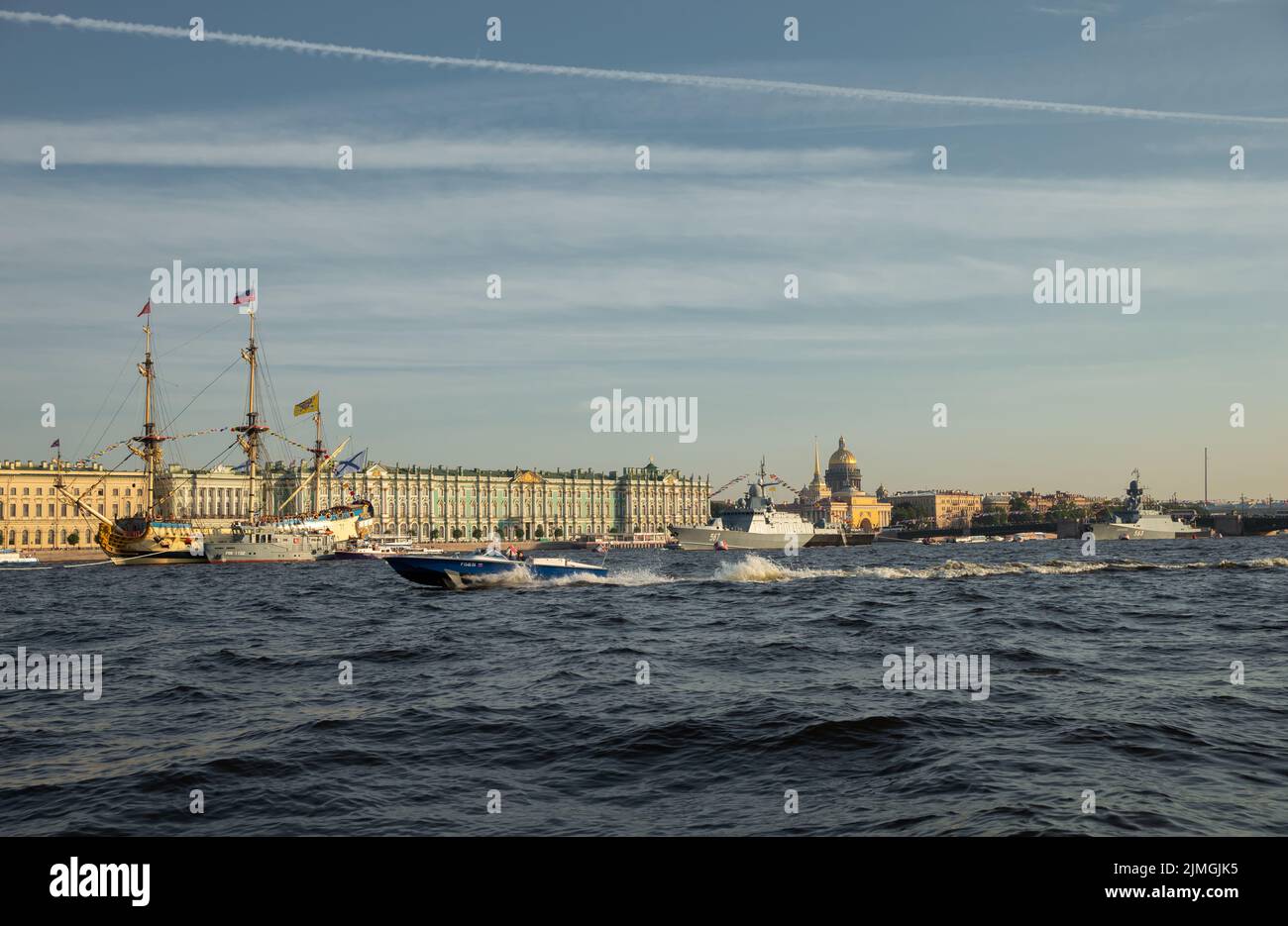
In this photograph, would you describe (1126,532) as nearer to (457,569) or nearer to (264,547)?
(264,547)

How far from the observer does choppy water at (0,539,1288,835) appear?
1103 centimetres

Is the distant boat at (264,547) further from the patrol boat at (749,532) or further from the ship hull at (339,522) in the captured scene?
the patrol boat at (749,532)

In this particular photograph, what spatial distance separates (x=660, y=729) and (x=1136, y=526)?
17509cm

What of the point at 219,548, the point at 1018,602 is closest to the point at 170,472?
the point at 219,548

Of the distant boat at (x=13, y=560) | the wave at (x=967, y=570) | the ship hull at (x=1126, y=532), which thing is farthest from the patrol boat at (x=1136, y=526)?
the distant boat at (x=13, y=560)

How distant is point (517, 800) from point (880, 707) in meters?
7.30

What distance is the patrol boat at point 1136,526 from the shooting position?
556ft

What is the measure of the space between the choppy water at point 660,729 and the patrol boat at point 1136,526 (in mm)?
147829

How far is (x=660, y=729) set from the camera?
15.3 meters

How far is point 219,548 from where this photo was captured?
104938mm

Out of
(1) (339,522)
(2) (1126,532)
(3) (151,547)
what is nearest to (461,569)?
(3) (151,547)

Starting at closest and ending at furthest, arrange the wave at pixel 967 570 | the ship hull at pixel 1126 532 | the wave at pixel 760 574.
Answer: the wave at pixel 760 574 < the wave at pixel 967 570 < the ship hull at pixel 1126 532
